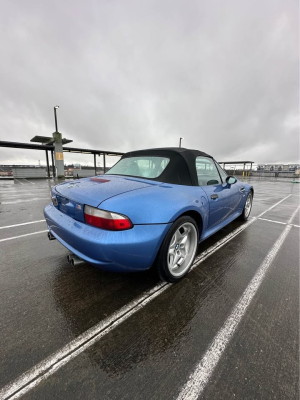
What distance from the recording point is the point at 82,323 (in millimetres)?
1612

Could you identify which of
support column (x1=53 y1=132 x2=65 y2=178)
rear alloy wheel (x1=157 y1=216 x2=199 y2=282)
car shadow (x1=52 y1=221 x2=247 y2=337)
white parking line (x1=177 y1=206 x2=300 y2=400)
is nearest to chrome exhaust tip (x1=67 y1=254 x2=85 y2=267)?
car shadow (x1=52 y1=221 x2=247 y2=337)

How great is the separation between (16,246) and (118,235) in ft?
8.01

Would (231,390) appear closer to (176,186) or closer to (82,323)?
(82,323)

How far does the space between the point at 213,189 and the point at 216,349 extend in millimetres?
1947

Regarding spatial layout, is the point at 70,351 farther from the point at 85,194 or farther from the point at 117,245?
the point at 85,194

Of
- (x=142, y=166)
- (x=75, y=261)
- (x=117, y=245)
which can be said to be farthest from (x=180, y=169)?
(x=75, y=261)

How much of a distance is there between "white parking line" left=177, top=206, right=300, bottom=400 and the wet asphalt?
0.03 metres

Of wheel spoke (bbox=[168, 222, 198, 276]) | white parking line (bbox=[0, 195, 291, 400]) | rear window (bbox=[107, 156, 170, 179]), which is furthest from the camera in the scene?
rear window (bbox=[107, 156, 170, 179])

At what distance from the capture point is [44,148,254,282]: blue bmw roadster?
65.9 inches

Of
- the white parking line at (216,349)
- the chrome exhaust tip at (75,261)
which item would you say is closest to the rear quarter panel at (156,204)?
the chrome exhaust tip at (75,261)

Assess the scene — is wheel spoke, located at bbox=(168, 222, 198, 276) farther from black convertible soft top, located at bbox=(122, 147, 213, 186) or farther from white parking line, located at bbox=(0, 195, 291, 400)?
black convertible soft top, located at bbox=(122, 147, 213, 186)

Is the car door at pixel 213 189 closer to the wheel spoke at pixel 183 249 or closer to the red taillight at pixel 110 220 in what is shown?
the wheel spoke at pixel 183 249

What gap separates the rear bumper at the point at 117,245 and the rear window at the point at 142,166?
1.00m

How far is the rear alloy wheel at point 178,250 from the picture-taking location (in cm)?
193
